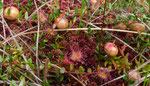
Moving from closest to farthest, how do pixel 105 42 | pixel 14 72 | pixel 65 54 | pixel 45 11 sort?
pixel 14 72
pixel 65 54
pixel 105 42
pixel 45 11

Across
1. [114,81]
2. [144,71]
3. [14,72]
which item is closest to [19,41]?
[14,72]

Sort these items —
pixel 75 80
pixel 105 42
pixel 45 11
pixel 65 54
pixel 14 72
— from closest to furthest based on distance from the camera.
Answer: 1. pixel 14 72
2. pixel 75 80
3. pixel 65 54
4. pixel 105 42
5. pixel 45 11

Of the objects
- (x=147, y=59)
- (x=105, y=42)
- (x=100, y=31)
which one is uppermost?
(x=100, y=31)

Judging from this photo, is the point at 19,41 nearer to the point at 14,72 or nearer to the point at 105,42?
the point at 14,72

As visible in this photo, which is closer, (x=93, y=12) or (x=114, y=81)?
(x=114, y=81)

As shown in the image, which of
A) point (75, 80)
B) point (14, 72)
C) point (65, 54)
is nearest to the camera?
point (14, 72)

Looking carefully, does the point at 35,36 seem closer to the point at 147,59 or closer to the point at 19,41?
the point at 19,41

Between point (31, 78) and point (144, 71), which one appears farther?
point (144, 71)

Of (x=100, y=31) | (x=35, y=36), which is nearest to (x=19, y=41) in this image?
(x=35, y=36)

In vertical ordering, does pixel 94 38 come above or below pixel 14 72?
above
